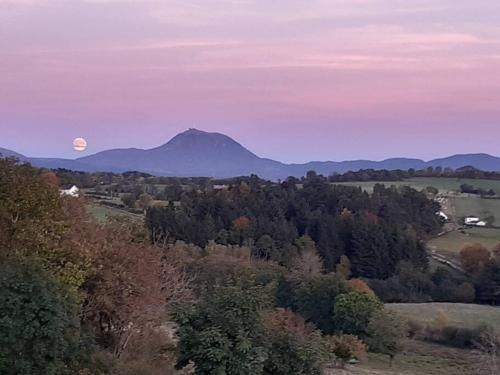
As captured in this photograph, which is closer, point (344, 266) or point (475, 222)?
point (344, 266)

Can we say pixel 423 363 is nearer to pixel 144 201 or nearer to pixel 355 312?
pixel 355 312

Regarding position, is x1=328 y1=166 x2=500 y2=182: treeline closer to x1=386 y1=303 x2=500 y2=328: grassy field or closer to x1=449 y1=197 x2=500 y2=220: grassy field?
x1=449 y1=197 x2=500 y2=220: grassy field

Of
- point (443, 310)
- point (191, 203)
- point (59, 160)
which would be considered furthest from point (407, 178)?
point (59, 160)

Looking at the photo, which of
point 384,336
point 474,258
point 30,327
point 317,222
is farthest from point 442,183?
point 30,327

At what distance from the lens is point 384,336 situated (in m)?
34.8

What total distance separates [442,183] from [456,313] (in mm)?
56530

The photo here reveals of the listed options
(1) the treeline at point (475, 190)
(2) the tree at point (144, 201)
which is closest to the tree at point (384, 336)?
(2) the tree at point (144, 201)

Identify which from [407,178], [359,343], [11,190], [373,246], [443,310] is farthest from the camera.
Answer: [407,178]

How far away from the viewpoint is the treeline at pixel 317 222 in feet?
214

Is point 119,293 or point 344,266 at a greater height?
point 119,293

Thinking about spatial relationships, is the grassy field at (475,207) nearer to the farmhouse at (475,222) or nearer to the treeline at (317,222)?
the farmhouse at (475,222)

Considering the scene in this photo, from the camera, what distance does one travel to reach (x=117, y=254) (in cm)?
1823

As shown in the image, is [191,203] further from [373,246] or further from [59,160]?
[59,160]

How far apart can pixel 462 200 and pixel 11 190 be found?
77.3m
